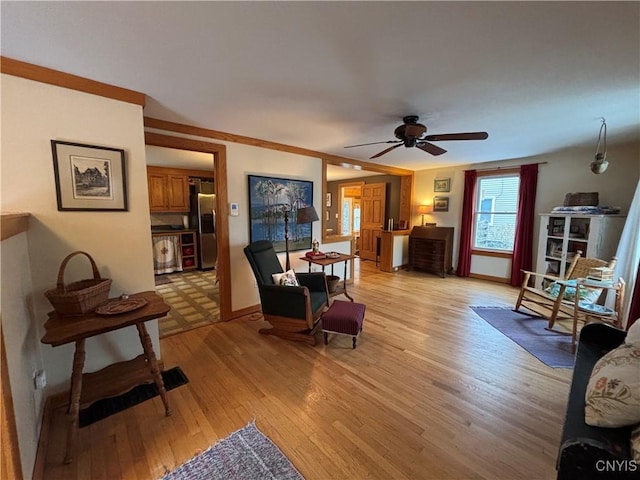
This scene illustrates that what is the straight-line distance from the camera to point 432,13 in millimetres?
1233

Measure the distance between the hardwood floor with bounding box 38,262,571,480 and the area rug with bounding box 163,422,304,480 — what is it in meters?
0.06

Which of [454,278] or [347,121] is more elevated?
[347,121]

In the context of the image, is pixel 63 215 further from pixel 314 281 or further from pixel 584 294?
pixel 584 294

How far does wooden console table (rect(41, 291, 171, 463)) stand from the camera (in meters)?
1.48

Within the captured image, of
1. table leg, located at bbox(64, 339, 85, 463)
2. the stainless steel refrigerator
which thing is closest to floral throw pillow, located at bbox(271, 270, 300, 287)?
table leg, located at bbox(64, 339, 85, 463)

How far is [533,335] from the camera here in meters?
2.94

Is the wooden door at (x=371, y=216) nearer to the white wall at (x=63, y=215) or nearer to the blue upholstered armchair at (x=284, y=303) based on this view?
the blue upholstered armchair at (x=284, y=303)

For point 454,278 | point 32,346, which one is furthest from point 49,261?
point 454,278

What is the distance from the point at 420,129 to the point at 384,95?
583mm

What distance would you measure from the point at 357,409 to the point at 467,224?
15.3 feet

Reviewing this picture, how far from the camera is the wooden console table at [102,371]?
4.84 ft

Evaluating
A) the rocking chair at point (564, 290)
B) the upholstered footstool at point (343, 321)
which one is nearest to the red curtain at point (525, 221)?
the rocking chair at point (564, 290)

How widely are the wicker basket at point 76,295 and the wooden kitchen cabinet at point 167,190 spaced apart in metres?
Answer: 4.09

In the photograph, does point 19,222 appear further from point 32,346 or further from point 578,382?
point 578,382
